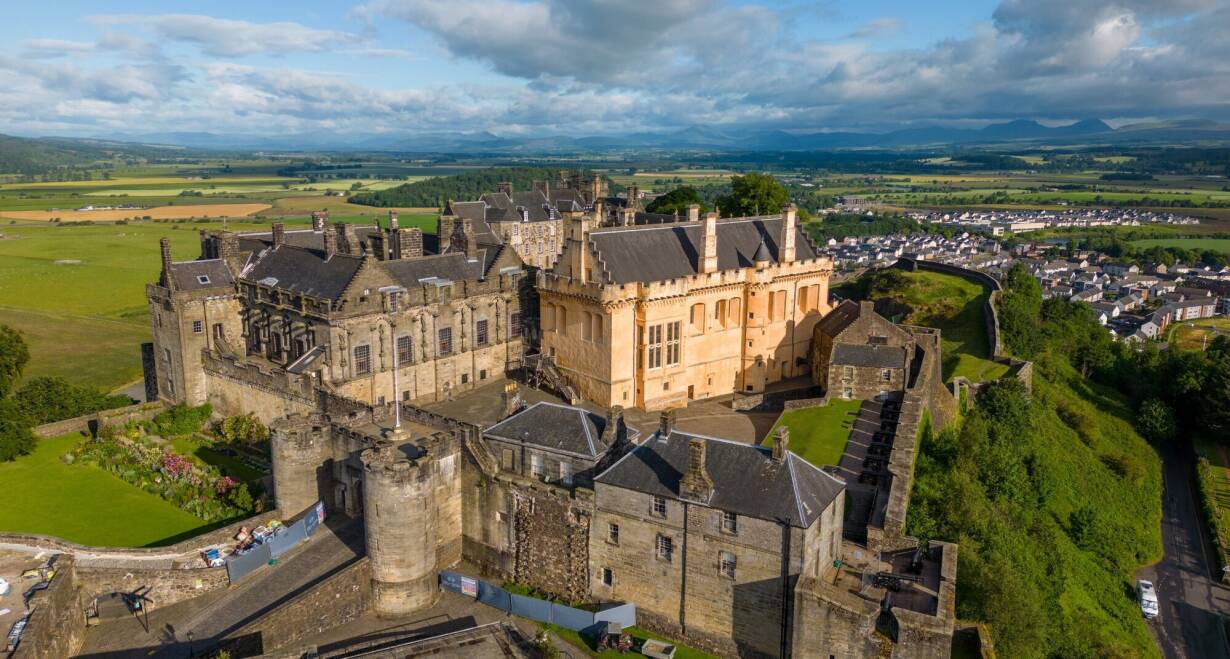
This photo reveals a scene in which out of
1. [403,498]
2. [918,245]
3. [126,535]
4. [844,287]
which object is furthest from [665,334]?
[918,245]

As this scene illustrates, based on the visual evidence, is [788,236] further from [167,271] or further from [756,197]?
[167,271]

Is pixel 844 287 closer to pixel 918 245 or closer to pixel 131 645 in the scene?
pixel 131 645

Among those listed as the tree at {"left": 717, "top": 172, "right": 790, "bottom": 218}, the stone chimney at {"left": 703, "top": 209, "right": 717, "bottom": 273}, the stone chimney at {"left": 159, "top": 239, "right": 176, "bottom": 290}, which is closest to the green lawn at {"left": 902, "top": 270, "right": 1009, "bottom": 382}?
the tree at {"left": 717, "top": 172, "right": 790, "bottom": 218}

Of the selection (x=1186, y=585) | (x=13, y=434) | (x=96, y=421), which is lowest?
(x=1186, y=585)

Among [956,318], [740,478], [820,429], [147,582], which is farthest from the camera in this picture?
[956,318]

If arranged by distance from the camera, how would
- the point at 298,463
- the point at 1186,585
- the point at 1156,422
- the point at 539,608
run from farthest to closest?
the point at 1156,422, the point at 1186,585, the point at 298,463, the point at 539,608

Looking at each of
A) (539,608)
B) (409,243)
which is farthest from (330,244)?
(539,608)

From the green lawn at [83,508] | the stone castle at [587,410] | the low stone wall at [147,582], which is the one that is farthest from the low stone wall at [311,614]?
the green lawn at [83,508]

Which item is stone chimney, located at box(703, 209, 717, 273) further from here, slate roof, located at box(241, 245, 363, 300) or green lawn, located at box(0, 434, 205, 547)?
green lawn, located at box(0, 434, 205, 547)
